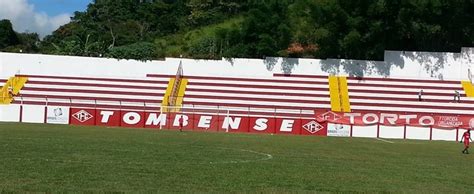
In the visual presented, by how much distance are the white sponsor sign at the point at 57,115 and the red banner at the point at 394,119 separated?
63.0 feet

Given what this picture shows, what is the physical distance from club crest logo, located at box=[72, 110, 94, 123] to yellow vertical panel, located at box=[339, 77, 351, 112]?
2069 centimetres

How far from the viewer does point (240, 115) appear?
48062 millimetres

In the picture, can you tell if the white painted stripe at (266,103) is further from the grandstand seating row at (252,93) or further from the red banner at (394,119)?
the red banner at (394,119)

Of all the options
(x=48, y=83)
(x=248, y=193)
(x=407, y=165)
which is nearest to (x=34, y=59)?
(x=48, y=83)

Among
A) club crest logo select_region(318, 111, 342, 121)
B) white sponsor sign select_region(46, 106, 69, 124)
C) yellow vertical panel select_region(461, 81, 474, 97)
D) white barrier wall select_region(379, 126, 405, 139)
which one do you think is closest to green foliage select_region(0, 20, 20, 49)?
white sponsor sign select_region(46, 106, 69, 124)

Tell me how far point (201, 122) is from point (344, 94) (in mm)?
15160

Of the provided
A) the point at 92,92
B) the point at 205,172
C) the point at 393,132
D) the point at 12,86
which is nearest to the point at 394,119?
the point at 393,132

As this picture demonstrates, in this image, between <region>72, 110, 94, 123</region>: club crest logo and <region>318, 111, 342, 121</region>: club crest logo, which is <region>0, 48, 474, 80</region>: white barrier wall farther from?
<region>318, 111, 342, 121</region>: club crest logo

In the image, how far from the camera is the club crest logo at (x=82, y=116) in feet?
161

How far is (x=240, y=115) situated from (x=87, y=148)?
27530mm

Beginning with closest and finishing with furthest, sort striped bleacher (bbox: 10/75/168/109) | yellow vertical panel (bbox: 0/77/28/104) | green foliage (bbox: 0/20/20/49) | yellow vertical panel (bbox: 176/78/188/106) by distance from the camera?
1. striped bleacher (bbox: 10/75/168/109)
2. yellow vertical panel (bbox: 0/77/28/104)
3. yellow vertical panel (bbox: 176/78/188/106)
4. green foliage (bbox: 0/20/20/49)

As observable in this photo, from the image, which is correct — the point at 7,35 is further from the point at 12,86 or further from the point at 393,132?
the point at 393,132

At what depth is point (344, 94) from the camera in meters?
56.3

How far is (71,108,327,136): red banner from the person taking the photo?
47.3 metres
